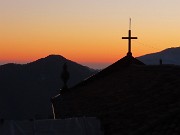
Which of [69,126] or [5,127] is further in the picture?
[69,126]

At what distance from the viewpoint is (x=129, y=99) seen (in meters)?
19.8

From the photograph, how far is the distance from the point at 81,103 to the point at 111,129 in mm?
6955

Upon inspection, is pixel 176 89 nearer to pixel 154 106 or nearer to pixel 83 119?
pixel 154 106

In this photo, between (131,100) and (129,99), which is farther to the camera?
(129,99)

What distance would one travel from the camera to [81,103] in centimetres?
2339

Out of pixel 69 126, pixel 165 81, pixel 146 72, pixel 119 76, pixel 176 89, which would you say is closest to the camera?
pixel 69 126

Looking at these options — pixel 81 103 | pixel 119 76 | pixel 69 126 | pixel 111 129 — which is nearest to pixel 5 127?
pixel 69 126

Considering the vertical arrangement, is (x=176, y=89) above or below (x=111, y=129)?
above

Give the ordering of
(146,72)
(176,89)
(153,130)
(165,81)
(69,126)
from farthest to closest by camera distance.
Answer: (146,72) → (165,81) → (176,89) → (69,126) → (153,130)

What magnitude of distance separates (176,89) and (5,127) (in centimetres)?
777

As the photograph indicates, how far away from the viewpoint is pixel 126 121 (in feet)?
55.9

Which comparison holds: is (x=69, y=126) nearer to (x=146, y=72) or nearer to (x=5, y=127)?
(x=5, y=127)

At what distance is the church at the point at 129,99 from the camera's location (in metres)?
15.6

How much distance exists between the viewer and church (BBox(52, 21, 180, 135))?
15.6 m
